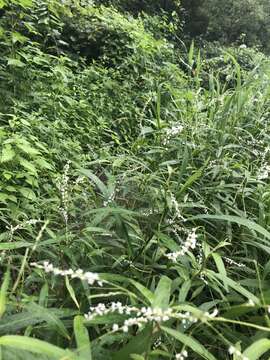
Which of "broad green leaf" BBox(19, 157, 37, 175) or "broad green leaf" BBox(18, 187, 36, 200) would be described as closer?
"broad green leaf" BBox(18, 187, 36, 200)

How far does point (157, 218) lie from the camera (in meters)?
1.76

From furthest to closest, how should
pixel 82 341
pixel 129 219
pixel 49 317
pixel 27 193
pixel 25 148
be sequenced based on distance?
pixel 25 148, pixel 27 193, pixel 129 219, pixel 49 317, pixel 82 341

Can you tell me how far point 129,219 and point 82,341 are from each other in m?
0.75

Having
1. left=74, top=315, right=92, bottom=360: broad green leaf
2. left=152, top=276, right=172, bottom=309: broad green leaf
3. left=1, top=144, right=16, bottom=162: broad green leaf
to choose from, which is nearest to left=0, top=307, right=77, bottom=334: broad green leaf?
left=74, top=315, right=92, bottom=360: broad green leaf

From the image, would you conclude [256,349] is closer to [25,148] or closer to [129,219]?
[129,219]

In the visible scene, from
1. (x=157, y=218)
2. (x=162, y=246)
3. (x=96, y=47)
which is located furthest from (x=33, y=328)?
(x=96, y=47)

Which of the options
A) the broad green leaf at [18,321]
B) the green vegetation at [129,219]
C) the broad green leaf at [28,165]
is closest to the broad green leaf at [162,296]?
the green vegetation at [129,219]

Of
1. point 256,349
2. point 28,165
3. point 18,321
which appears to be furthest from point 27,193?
point 256,349

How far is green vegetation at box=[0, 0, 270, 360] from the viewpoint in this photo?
1.13 meters

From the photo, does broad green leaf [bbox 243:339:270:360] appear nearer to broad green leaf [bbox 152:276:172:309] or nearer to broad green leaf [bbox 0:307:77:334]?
broad green leaf [bbox 152:276:172:309]

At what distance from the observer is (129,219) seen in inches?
68.7

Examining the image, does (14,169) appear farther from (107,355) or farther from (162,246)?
(107,355)

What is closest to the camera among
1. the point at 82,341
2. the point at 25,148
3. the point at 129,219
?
the point at 82,341

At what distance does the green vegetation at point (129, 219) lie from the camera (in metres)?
1.13
